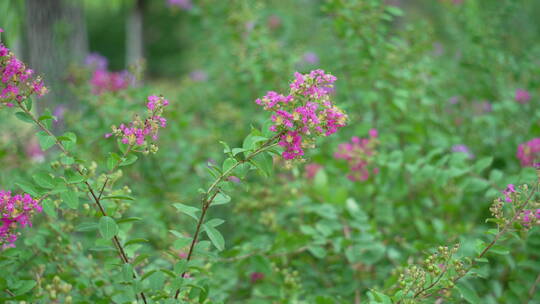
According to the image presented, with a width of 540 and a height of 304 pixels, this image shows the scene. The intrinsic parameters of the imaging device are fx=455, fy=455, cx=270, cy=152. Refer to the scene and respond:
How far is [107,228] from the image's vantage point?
49.4 inches

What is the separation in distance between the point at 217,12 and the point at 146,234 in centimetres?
174

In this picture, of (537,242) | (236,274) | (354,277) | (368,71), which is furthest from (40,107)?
(537,242)

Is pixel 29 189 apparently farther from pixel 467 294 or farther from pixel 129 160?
pixel 467 294

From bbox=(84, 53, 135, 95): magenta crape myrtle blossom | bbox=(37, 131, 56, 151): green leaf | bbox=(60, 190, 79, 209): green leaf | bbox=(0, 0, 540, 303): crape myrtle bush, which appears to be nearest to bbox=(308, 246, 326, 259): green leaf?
bbox=(0, 0, 540, 303): crape myrtle bush

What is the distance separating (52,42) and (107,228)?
9.32ft

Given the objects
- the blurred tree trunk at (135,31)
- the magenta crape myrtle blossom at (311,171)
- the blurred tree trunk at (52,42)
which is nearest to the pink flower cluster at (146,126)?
the magenta crape myrtle blossom at (311,171)

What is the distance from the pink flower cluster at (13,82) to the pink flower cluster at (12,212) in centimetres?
26

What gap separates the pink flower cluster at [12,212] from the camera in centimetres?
121

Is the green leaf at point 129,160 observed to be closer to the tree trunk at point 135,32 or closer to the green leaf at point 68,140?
the green leaf at point 68,140

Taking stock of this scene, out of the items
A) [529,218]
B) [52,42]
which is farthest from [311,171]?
[52,42]

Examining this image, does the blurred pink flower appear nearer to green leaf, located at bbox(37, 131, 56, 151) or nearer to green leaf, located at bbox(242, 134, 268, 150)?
green leaf, located at bbox(242, 134, 268, 150)

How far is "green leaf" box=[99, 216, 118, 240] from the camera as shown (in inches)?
48.9

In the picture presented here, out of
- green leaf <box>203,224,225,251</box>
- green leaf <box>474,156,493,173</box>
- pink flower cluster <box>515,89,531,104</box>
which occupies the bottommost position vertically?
green leaf <box>203,224,225,251</box>

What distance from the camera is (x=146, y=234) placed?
2641 mm
